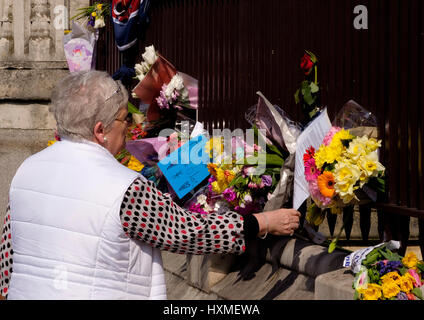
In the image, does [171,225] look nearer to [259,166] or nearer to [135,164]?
[259,166]

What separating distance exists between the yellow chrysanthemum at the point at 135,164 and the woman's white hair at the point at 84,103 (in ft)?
9.47

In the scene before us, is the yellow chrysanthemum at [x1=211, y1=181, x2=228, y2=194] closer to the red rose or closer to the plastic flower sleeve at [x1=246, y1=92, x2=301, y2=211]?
the plastic flower sleeve at [x1=246, y1=92, x2=301, y2=211]

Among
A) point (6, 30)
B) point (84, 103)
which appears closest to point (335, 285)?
point (84, 103)

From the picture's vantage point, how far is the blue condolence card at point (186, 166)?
506 centimetres

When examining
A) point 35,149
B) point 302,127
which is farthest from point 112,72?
point 302,127

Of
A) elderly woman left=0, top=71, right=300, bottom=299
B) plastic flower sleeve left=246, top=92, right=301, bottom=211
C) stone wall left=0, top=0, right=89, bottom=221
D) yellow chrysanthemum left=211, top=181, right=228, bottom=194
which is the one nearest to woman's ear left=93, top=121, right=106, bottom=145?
elderly woman left=0, top=71, right=300, bottom=299

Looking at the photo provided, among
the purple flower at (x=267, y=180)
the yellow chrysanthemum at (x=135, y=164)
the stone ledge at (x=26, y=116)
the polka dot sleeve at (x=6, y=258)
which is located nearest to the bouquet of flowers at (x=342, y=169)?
the purple flower at (x=267, y=180)

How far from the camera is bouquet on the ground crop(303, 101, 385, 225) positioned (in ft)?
11.1

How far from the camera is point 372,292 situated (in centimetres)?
306

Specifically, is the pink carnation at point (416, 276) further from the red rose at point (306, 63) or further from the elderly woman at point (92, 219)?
the red rose at point (306, 63)

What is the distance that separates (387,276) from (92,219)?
45.2 inches

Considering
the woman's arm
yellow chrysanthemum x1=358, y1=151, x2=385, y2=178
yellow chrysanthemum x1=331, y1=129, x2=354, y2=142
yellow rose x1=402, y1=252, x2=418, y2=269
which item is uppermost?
yellow chrysanthemum x1=331, y1=129, x2=354, y2=142

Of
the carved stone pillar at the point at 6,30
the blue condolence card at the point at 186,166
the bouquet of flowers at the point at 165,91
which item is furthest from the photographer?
the carved stone pillar at the point at 6,30

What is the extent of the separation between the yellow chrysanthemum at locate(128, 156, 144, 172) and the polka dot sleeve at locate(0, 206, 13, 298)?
2.73m
